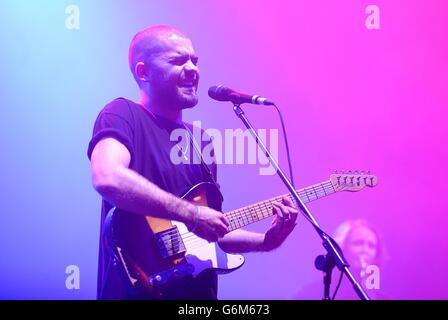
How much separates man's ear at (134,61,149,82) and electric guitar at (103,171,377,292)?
549mm

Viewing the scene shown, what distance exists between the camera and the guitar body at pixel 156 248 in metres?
1.98

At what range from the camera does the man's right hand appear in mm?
2066

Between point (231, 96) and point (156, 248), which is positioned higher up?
point (231, 96)

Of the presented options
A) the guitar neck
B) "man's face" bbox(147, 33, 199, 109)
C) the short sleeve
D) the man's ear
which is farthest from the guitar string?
the man's ear

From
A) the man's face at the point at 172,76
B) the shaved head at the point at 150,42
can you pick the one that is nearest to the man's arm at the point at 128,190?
the man's face at the point at 172,76

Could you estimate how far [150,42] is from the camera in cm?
237

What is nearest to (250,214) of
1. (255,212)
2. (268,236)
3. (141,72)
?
(255,212)

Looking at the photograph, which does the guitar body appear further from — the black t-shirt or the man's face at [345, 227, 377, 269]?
the man's face at [345, 227, 377, 269]

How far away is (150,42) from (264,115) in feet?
2.08

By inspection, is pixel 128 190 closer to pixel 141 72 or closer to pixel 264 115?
pixel 141 72

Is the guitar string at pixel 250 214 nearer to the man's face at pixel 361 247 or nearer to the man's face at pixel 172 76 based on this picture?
the man's face at pixel 361 247
